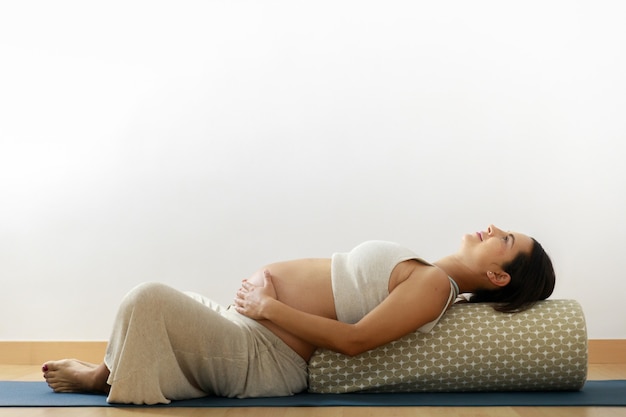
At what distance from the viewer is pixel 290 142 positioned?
4109 millimetres

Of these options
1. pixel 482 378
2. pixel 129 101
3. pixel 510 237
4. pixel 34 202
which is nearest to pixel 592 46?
pixel 510 237

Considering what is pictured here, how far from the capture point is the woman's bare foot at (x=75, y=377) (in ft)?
9.15

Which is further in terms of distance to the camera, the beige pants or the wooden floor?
the beige pants

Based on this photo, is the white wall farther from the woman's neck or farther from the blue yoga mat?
the blue yoga mat

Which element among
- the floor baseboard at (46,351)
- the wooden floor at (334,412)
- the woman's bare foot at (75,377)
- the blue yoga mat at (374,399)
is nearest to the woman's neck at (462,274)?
the blue yoga mat at (374,399)

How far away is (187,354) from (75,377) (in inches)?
17.1

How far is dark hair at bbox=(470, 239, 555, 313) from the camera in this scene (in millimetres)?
2885

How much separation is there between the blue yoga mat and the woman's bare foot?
4 cm

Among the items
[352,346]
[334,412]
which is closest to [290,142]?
[352,346]

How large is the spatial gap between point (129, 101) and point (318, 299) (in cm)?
183

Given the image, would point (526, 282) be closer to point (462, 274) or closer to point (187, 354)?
point (462, 274)

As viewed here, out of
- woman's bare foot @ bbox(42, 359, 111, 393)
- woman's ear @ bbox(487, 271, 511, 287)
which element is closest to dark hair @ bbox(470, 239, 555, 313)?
woman's ear @ bbox(487, 271, 511, 287)

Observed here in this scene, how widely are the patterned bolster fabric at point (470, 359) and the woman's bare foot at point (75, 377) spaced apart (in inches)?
27.0

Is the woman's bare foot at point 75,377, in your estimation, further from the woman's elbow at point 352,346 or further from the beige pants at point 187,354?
the woman's elbow at point 352,346
